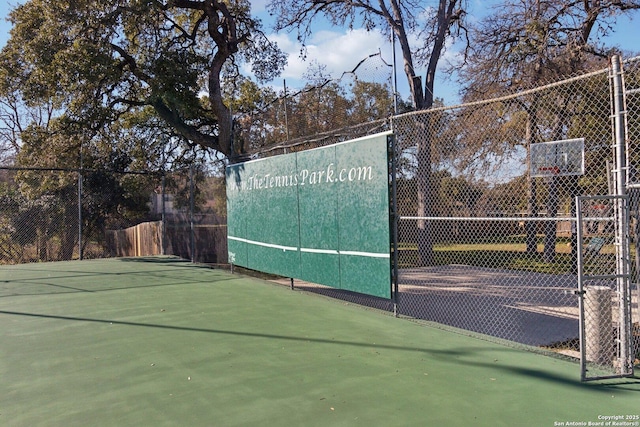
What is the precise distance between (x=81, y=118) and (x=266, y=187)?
9455 millimetres

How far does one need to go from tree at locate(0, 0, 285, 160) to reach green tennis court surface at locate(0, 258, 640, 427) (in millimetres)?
7256

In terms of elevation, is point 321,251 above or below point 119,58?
below

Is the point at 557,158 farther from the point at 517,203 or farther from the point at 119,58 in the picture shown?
the point at 119,58

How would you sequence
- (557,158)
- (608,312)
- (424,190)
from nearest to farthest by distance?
(608,312) → (557,158) → (424,190)

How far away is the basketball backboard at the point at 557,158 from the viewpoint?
5.56m

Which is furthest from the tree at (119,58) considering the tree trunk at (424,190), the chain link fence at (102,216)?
the tree trunk at (424,190)

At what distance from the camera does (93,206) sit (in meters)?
23.1

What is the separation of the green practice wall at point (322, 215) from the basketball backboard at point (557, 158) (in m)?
2.19

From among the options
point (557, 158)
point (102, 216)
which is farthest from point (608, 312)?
point (102, 216)

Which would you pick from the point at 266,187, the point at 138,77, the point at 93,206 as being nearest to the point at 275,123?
the point at 266,187

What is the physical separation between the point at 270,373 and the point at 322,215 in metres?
4.21

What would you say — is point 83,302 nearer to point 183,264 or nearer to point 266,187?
point 266,187

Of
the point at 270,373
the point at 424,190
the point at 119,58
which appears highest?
the point at 119,58

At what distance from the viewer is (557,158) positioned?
5828 millimetres
